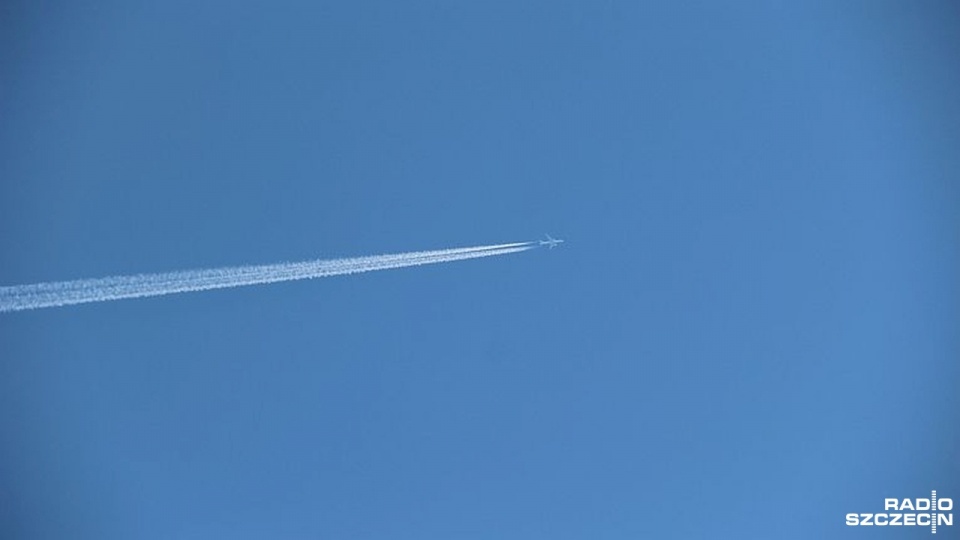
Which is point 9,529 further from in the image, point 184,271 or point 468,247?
point 468,247

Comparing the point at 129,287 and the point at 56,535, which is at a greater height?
the point at 129,287

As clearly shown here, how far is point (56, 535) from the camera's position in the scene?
13438mm

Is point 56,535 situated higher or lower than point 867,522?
lower

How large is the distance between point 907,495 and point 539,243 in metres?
4.34

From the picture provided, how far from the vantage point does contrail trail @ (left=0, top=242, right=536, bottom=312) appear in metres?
13.7

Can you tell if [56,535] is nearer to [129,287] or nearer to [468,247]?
[129,287]

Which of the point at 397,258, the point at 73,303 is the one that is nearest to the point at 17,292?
the point at 73,303

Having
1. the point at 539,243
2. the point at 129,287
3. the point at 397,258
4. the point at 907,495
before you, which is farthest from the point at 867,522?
the point at 129,287

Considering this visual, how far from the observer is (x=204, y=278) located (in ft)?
45.8

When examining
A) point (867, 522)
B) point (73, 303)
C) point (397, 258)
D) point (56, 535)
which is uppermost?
point (397, 258)

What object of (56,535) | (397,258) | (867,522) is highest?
(397,258)

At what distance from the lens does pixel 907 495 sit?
13.4 metres

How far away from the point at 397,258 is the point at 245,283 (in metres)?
1.55

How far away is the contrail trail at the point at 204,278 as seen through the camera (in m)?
13.7
